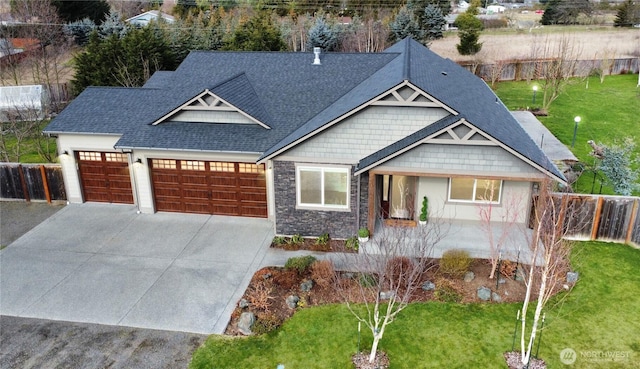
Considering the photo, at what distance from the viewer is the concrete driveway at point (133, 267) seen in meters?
13.0

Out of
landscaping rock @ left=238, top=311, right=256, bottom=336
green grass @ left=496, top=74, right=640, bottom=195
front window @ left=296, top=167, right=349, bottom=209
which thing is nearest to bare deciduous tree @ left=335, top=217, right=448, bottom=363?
front window @ left=296, top=167, right=349, bottom=209

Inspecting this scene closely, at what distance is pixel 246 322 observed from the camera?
40.2ft

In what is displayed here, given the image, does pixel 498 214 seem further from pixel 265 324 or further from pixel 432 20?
pixel 432 20

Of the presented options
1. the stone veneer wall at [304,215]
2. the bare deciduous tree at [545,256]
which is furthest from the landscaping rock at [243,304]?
the bare deciduous tree at [545,256]

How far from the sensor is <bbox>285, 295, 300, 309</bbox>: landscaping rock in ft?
42.5

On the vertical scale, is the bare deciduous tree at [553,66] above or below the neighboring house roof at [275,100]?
below

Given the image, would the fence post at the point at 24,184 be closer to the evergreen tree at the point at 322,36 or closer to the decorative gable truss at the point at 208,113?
the decorative gable truss at the point at 208,113

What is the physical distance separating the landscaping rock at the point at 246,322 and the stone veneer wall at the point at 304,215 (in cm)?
448

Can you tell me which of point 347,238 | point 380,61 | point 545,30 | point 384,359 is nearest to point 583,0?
point 545,30

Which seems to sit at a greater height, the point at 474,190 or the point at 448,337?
the point at 474,190

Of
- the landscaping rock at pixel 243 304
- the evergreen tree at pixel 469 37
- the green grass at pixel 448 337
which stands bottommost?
the green grass at pixel 448 337

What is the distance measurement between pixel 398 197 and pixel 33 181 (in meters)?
13.8

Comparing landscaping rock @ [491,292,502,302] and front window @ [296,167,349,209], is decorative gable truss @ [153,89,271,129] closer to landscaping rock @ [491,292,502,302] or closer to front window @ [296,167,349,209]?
front window @ [296,167,349,209]

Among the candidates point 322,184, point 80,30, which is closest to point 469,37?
point 322,184
